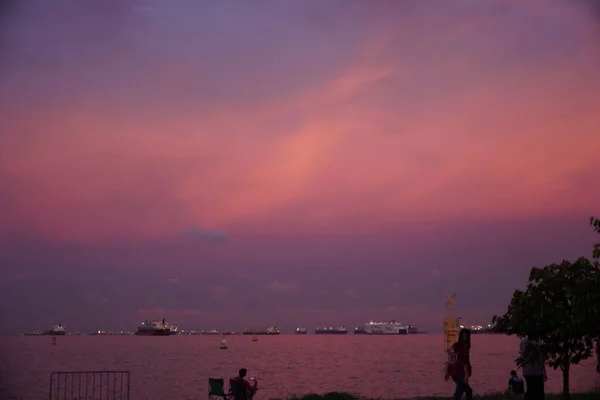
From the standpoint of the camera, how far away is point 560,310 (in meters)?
15.5

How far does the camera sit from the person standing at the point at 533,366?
1633cm

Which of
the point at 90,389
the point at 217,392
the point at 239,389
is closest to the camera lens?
A: the point at 239,389

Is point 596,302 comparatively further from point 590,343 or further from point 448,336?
point 448,336

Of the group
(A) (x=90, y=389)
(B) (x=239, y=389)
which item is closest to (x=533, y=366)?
(B) (x=239, y=389)

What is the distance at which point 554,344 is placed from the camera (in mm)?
16016

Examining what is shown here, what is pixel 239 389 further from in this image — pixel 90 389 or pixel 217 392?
pixel 90 389

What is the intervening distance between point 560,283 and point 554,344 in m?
1.47

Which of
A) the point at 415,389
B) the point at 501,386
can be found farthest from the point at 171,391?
the point at 501,386

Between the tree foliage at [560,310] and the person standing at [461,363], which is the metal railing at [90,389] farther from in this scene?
the tree foliage at [560,310]

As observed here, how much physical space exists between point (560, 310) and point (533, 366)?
2.00 m

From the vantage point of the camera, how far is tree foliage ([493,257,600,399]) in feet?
48.6

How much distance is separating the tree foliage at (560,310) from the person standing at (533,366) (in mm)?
157

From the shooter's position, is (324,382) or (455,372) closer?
(455,372)

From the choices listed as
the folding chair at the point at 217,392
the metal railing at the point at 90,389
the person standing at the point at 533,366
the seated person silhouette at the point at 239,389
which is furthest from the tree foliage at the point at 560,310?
the metal railing at the point at 90,389
